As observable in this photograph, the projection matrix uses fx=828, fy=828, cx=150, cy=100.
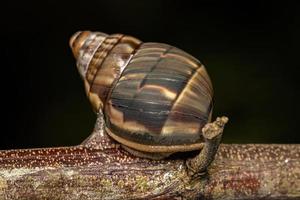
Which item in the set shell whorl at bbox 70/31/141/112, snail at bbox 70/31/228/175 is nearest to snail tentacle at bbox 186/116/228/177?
snail at bbox 70/31/228/175

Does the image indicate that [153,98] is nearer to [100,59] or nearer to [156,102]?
[156,102]

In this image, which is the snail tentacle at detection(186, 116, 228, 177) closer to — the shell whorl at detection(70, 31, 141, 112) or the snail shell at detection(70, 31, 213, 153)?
the snail shell at detection(70, 31, 213, 153)

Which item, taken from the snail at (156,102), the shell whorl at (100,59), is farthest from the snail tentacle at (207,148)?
the shell whorl at (100,59)

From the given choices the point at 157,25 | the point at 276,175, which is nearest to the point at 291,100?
the point at 157,25

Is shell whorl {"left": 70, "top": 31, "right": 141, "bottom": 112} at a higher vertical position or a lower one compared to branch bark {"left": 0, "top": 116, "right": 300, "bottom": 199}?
higher

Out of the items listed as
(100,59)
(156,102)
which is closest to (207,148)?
(156,102)
